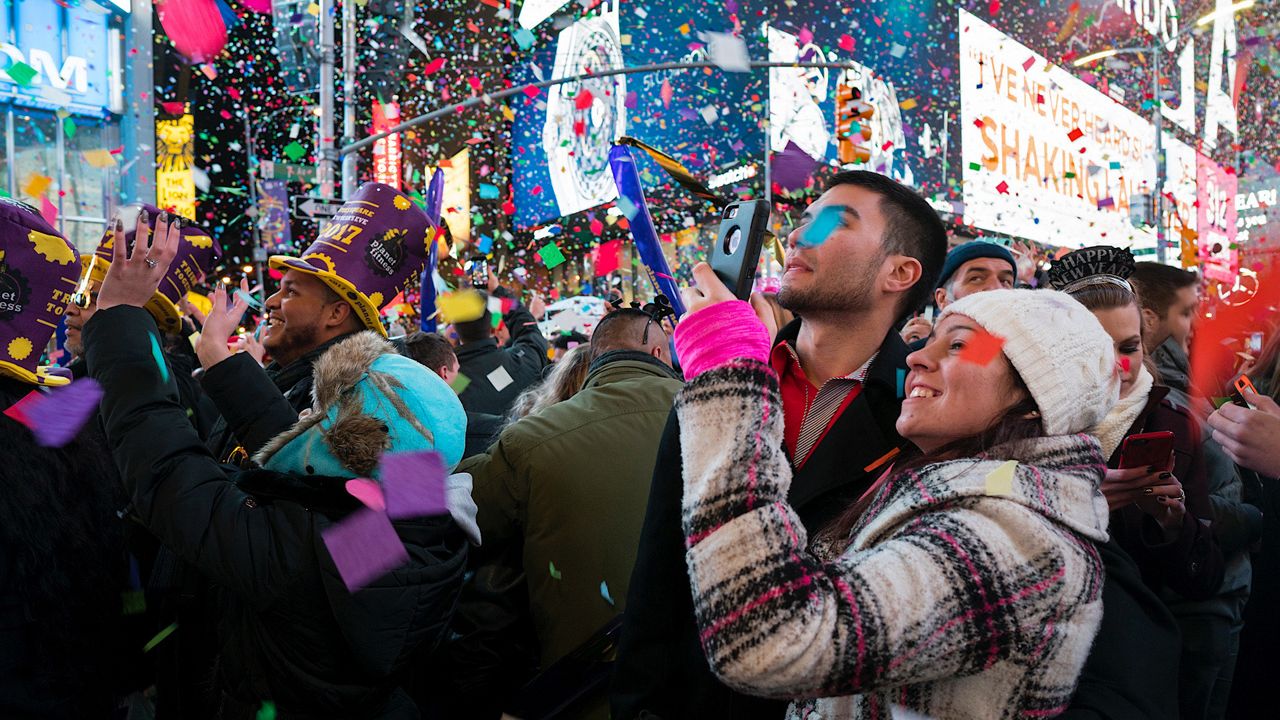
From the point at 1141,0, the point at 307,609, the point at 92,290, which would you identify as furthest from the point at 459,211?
the point at 307,609

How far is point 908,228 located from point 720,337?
3.53 ft

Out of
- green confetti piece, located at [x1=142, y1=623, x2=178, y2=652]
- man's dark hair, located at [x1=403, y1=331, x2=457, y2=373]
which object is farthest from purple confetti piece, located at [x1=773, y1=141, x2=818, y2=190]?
green confetti piece, located at [x1=142, y1=623, x2=178, y2=652]

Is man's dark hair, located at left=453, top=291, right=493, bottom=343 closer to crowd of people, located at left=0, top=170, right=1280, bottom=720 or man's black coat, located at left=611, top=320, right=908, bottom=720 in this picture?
crowd of people, located at left=0, top=170, right=1280, bottom=720

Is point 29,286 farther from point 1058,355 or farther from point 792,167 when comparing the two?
point 792,167

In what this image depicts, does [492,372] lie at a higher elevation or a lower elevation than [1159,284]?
lower

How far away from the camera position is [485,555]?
11.3 feet

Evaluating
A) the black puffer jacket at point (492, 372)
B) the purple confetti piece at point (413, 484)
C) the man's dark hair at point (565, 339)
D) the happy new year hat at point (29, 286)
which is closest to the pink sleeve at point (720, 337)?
the purple confetti piece at point (413, 484)

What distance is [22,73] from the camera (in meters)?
17.6

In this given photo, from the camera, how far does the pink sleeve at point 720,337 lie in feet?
5.71

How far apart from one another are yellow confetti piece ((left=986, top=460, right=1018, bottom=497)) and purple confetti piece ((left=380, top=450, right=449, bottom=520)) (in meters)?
1.54

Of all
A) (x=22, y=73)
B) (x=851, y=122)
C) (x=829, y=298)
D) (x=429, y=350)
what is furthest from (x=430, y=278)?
(x=22, y=73)

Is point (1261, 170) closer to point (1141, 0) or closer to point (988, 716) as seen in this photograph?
point (1141, 0)

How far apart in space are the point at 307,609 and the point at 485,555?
0.95 m

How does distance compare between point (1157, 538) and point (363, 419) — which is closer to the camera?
point (363, 419)
